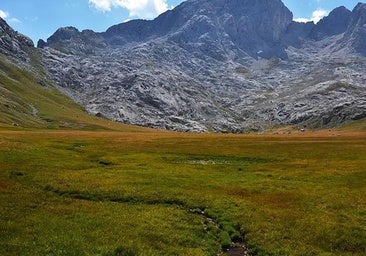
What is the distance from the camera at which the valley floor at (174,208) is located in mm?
27766

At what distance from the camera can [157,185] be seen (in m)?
46.1

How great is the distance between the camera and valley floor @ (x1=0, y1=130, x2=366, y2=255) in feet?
91.1

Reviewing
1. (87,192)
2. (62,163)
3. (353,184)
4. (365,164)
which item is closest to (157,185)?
(87,192)

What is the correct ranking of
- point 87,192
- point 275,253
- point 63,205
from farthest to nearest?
1. point 87,192
2. point 63,205
3. point 275,253

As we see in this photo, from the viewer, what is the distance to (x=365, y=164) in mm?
65750

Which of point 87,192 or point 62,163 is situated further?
point 62,163

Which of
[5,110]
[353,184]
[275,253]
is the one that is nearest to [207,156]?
[353,184]

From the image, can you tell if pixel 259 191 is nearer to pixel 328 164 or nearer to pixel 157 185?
pixel 157 185

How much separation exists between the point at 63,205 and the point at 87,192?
18.9 feet

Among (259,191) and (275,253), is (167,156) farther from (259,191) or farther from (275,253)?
(275,253)

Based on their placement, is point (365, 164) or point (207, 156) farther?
point (207, 156)

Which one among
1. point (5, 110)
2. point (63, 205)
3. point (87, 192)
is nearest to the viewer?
point (63, 205)

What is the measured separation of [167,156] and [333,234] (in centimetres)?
4886

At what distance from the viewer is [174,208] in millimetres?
37375
